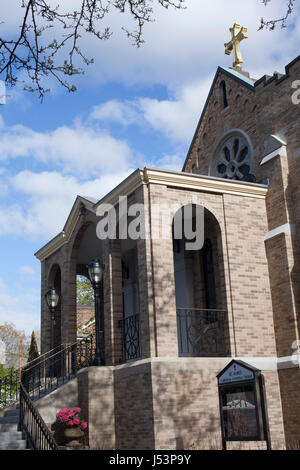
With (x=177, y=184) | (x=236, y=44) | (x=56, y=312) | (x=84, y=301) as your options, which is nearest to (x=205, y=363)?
(x=177, y=184)

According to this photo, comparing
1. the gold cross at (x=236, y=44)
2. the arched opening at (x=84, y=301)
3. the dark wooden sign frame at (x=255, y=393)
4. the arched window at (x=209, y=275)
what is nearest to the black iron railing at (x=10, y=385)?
the arched window at (x=209, y=275)

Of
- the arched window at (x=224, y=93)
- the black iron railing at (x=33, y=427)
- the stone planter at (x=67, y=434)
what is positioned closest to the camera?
the black iron railing at (x=33, y=427)

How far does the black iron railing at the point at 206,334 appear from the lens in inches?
532

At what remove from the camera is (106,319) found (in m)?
14.1

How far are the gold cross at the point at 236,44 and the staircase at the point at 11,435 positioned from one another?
566 inches

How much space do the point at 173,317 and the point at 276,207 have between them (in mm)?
4492

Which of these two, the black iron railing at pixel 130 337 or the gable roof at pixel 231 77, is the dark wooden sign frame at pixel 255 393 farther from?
the gable roof at pixel 231 77

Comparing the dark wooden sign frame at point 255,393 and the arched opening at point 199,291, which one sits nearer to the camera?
the dark wooden sign frame at point 255,393

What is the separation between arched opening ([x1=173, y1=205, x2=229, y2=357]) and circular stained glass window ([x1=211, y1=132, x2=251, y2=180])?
7.80 ft

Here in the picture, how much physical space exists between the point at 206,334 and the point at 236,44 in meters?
11.5

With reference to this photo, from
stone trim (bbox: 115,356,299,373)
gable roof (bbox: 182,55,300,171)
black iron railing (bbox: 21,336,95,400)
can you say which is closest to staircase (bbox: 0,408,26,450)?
black iron railing (bbox: 21,336,95,400)

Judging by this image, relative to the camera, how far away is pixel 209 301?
1630cm
